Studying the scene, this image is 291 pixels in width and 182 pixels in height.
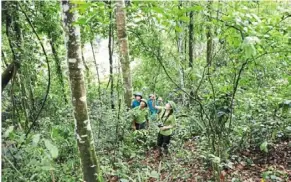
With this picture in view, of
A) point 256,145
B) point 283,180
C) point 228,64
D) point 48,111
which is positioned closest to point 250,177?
point 283,180

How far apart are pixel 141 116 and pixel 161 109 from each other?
0.58 meters

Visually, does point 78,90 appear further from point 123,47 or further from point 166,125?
point 123,47

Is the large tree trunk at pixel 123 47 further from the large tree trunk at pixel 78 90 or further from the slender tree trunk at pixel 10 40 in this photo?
the large tree trunk at pixel 78 90

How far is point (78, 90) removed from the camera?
14.5ft

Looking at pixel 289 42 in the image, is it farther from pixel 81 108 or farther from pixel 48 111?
pixel 48 111

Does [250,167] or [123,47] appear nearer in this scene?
[250,167]

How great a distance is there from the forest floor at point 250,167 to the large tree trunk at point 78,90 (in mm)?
1502

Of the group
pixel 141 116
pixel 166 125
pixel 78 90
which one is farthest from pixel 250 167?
pixel 78 90

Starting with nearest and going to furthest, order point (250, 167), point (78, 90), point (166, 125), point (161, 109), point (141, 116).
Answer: point (78, 90) → point (250, 167) → point (166, 125) → point (141, 116) → point (161, 109)

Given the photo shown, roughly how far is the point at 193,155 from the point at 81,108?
337 centimetres

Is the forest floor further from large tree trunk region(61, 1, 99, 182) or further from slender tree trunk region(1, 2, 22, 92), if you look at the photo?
slender tree trunk region(1, 2, 22, 92)

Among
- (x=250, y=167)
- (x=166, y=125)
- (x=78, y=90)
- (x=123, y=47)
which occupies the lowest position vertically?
(x=250, y=167)

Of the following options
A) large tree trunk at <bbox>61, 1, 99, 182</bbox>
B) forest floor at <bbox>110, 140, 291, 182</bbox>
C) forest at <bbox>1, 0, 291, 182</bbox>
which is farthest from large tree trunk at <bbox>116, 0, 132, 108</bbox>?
large tree trunk at <bbox>61, 1, 99, 182</bbox>

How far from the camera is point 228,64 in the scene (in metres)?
5.95
